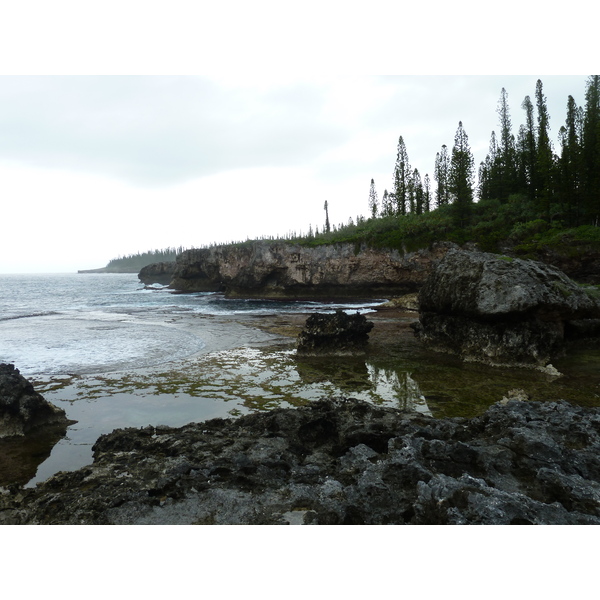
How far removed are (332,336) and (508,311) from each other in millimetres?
6586

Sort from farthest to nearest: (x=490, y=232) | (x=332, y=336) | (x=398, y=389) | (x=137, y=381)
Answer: (x=490, y=232)
(x=332, y=336)
(x=137, y=381)
(x=398, y=389)

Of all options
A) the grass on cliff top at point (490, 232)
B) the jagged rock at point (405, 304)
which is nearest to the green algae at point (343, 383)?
the jagged rock at point (405, 304)

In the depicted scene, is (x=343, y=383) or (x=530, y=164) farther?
(x=530, y=164)

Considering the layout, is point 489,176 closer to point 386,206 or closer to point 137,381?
point 386,206

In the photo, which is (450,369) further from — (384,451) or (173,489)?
(173,489)

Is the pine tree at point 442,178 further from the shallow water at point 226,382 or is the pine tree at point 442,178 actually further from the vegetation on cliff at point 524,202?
the shallow water at point 226,382

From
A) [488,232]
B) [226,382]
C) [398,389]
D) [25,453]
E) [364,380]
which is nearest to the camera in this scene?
[25,453]

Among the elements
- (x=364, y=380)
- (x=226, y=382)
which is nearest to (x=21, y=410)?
(x=226, y=382)

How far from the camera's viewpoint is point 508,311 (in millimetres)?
13000

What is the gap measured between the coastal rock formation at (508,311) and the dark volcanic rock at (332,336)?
3373 millimetres

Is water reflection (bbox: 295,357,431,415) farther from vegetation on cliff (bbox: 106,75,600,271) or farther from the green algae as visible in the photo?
vegetation on cliff (bbox: 106,75,600,271)

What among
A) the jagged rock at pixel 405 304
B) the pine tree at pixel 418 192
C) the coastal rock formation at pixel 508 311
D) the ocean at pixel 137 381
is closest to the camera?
the ocean at pixel 137 381

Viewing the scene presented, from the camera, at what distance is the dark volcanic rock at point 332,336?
15266mm

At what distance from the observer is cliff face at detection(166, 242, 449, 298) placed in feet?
151
